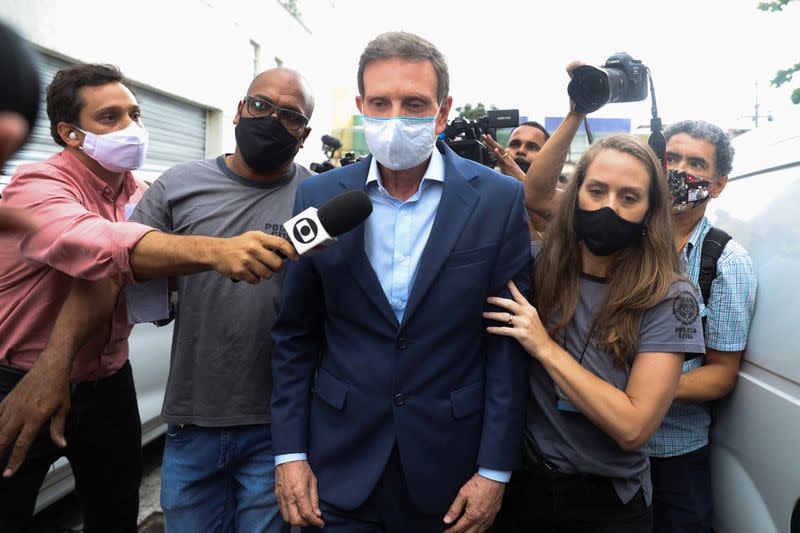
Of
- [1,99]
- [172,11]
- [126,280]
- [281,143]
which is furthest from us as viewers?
[172,11]

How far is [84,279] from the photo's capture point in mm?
1937

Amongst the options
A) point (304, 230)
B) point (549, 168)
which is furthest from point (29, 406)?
point (549, 168)

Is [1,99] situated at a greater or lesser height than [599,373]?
greater

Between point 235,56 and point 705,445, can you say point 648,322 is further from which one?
point 235,56

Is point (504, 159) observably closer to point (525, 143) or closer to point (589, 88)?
point (525, 143)

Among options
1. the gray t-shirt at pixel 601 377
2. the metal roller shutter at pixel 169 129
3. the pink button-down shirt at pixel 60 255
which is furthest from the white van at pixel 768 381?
the metal roller shutter at pixel 169 129

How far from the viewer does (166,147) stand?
9.61 metres

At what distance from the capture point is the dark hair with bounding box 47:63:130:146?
90.0 inches

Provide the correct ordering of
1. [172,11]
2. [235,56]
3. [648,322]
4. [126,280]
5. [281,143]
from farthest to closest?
[235,56] < [172,11] < [281,143] < [126,280] < [648,322]

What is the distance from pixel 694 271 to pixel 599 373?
2.19ft

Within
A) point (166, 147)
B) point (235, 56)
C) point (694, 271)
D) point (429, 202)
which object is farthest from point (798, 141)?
point (235, 56)

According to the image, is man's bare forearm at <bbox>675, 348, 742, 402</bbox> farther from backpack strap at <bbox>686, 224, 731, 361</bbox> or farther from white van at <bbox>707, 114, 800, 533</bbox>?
backpack strap at <bbox>686, 224, 731, 361</bbox>

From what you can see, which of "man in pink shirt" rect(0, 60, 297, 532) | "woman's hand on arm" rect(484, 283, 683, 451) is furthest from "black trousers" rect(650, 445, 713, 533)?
"man in pink shirt" rect(0, 60, 297, 532)

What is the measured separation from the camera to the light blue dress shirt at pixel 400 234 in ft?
5.91
